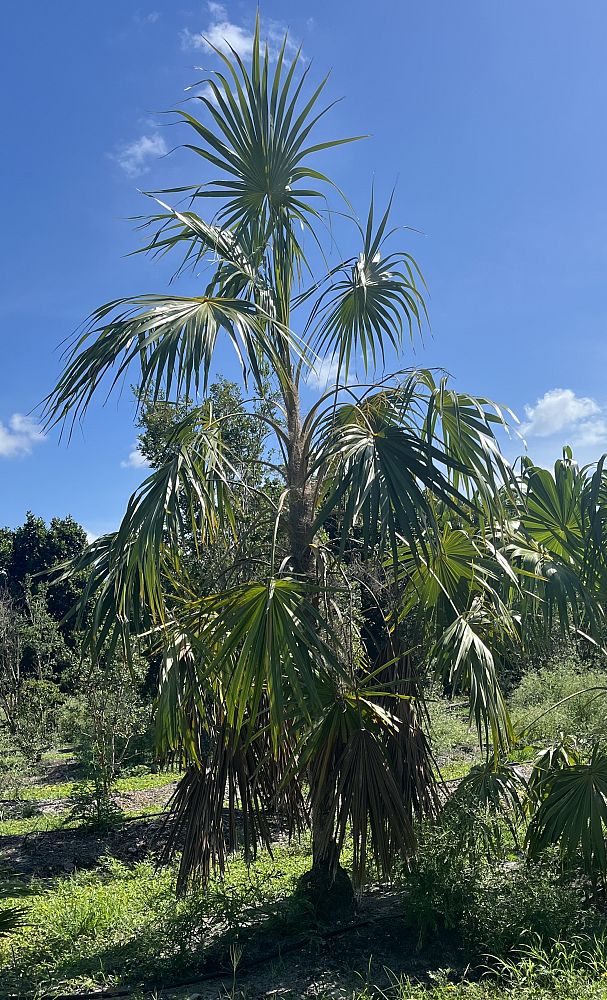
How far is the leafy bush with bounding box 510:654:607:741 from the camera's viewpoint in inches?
436

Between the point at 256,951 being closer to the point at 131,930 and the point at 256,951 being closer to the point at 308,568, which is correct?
the point at 131,930

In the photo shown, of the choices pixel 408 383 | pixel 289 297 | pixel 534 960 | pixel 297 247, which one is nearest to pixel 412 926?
pixel 534 960

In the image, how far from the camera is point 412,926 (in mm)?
5094

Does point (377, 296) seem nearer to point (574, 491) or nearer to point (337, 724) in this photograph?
point (574, 491)

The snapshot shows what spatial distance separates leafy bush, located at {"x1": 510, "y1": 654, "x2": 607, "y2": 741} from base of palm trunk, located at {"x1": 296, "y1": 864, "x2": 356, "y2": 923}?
20.1 feet

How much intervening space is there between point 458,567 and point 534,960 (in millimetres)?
2432

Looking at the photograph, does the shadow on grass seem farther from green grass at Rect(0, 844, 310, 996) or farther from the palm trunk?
the palm trunk

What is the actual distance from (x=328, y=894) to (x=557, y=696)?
8.63m

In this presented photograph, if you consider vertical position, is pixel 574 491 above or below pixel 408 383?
below

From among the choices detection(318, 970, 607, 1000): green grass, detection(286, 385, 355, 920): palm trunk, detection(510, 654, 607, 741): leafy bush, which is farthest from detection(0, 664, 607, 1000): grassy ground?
detection(510, 654, 607, 741): leafy bush

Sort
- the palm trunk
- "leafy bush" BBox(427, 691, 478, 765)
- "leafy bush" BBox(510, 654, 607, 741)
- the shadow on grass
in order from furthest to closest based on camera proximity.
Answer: "leafy bush" BBox(427, 691, 478, 765)
"leafy bush" BBox(510, 654, 607, 741)
the palm trunk
the shadow on grass

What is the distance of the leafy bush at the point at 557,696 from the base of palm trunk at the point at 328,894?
6115 mm

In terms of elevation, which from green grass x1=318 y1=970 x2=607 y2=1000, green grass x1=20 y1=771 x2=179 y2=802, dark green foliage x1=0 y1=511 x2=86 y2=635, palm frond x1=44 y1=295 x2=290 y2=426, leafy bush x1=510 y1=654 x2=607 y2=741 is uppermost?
dark green foliage x1=0 y1=511 x2=86 y2=635

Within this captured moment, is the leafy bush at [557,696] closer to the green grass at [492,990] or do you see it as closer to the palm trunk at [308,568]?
the palm trunk at [308,568]
